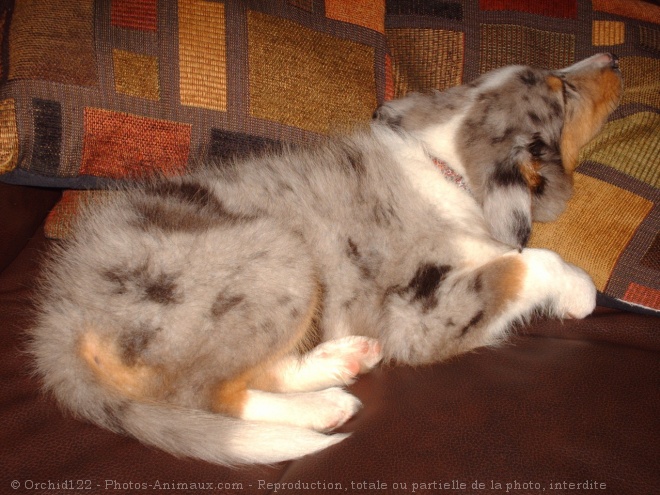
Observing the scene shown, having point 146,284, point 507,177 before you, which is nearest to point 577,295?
point 507,177

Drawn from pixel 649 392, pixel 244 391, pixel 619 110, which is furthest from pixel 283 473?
pixel 619 110

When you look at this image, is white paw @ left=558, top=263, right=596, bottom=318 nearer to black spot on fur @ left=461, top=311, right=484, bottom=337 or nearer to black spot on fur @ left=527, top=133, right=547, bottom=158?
black spot on fur @ left=461, top=311, right=484, bottom=337

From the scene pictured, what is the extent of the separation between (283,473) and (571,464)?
2.31 ft

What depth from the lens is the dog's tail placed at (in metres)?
1.37

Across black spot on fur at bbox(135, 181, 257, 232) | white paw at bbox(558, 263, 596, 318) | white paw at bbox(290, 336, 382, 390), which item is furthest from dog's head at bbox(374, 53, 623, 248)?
black spot on fur at bbox(135, 181, 257, 232)

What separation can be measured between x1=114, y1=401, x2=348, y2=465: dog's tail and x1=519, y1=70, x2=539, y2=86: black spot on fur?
1.56 meters

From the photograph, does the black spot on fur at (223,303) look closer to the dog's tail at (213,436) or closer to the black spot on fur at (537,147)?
the dog's tail at (213,436)

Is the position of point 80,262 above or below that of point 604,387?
above

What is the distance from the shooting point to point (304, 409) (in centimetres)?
161

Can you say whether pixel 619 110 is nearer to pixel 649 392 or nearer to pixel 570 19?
pixel 570 19

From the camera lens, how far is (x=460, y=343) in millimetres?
1833

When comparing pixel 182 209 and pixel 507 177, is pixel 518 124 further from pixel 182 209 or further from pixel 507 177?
pixel 182 209

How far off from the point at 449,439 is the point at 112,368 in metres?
0.92

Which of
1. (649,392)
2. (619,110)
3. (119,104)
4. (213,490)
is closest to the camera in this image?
(213,490)
